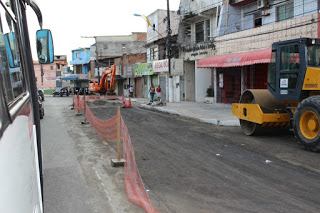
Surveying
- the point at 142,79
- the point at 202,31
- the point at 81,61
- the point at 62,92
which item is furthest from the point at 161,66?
the point at 81,61

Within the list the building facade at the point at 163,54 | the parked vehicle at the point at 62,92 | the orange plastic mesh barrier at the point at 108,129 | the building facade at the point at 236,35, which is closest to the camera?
the orange plastic mesh barrier at the point at 108,129

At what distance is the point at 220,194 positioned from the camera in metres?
5.19

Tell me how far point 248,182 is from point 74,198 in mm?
3200

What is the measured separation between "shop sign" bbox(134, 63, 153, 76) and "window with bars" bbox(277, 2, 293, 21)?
55.1 ft

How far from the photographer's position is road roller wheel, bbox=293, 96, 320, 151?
7.76m

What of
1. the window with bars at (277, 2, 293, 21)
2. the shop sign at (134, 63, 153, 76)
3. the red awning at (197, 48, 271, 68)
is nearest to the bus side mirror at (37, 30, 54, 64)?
the red awning at (197, 48, 271, 68)

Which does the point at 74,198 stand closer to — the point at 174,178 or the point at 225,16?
the point at 174,178

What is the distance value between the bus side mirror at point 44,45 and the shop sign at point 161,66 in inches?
925

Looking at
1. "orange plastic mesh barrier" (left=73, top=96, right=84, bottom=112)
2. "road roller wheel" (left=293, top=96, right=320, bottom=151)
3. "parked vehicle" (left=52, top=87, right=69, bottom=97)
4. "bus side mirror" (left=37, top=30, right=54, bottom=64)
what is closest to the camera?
"bus side mirror" (left=37, top=30, right=54, bottom=64)

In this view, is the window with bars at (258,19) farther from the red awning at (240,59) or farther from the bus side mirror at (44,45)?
the bus side mirror at (44,45)

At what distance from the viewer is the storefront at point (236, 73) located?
16.3m

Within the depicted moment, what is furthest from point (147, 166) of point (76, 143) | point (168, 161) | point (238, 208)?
point (76, 143)

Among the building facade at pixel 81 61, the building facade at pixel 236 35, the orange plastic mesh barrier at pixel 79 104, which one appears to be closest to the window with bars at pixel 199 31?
the building facade at pixel 236 35

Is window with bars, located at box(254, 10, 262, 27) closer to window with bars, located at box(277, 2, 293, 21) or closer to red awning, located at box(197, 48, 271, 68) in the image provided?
window with bars, located at box(277, 2, 293, 21)
